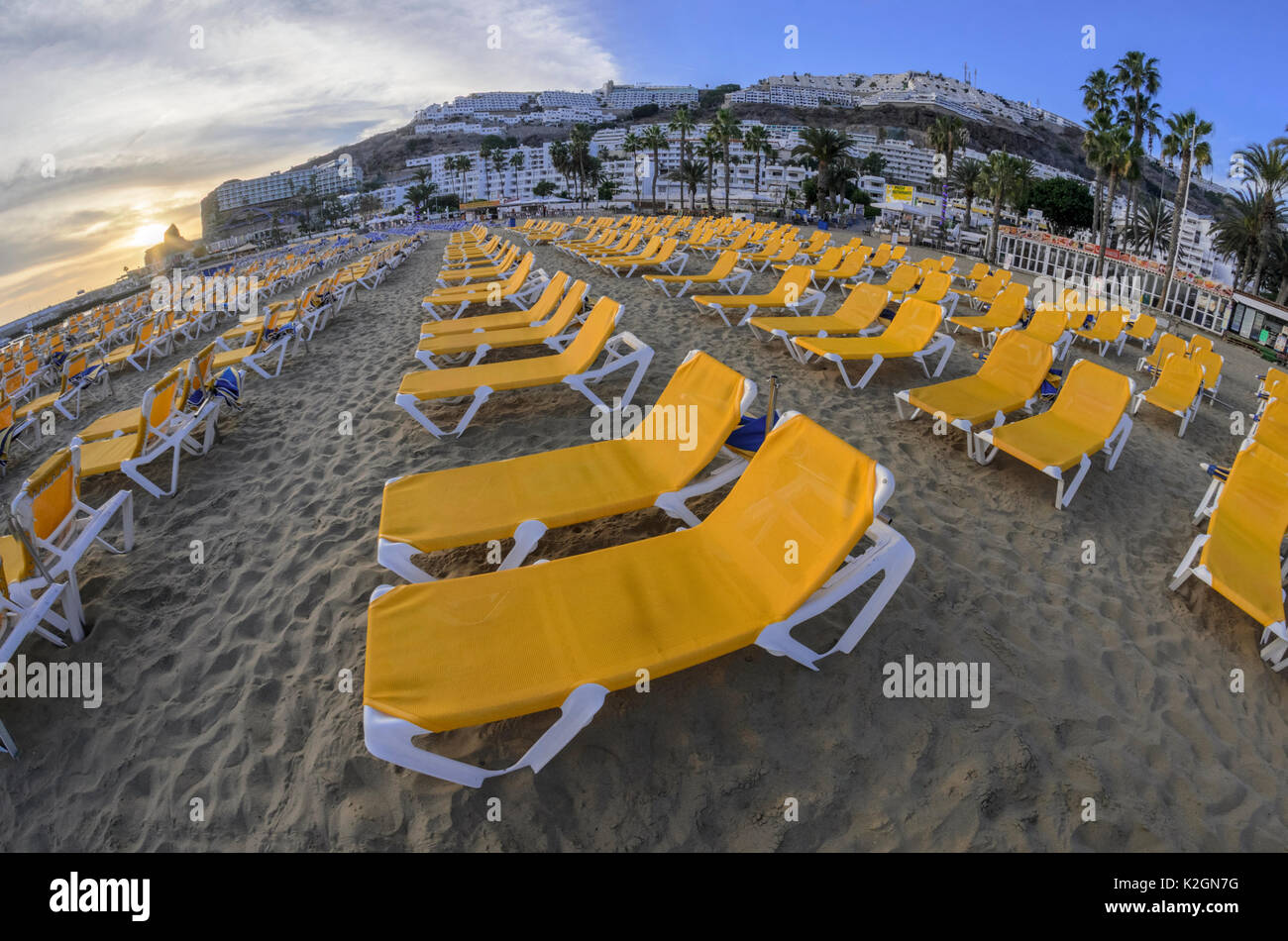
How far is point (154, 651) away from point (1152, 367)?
41.1ft

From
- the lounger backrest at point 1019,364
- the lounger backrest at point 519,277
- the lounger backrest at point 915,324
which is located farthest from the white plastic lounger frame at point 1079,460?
the lounger backrest at point 519,277

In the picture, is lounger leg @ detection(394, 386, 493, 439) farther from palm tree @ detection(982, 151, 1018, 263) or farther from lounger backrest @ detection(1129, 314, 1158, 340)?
palm tree @ detection(982, 151, 1018, 263)

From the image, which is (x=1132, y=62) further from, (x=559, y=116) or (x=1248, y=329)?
(x=559, y=116)

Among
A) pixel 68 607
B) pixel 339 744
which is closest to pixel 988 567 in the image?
pixel 339 744

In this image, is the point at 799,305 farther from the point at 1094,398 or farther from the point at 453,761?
the point at 453,761

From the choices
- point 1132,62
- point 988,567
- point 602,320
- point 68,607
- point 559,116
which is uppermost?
point 559,116

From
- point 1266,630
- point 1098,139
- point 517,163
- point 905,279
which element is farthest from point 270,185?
point 1266,630

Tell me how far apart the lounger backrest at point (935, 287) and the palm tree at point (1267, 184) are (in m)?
39.3

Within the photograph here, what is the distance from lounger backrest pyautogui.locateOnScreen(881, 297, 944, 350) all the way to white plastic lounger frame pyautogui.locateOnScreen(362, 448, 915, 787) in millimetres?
4188

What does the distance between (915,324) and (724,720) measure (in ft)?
17.5

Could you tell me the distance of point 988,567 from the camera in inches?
130

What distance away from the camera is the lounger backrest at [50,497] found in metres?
2.73

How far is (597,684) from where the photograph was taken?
6.62ft
